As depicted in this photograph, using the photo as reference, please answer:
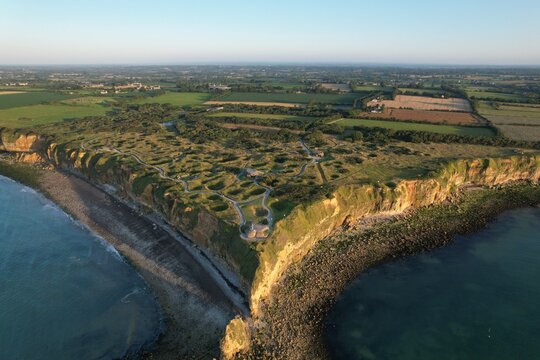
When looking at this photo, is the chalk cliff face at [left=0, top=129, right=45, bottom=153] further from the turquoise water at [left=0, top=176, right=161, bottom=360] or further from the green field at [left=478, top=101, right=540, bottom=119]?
the green field at [left=478, top=101, right=540, bottom=119]

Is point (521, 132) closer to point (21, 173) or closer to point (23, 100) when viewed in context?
point (21, 173)

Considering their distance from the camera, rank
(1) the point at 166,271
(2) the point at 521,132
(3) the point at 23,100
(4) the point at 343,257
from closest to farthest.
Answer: (1) the point at 166,271 → (4) the point at 343,257 → (2) the point at 521,132 → (3) the point at 23,100

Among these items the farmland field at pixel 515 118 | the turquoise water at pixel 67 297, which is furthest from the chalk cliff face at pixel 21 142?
the farmland field at pixel 515 118

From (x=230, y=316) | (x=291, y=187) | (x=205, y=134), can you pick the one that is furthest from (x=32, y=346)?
(x=205, y=134)

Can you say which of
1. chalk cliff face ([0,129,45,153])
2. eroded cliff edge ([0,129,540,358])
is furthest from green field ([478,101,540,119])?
chalk cliff face ([0,129,45,153])

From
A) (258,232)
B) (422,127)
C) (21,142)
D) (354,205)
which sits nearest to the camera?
(258,232)

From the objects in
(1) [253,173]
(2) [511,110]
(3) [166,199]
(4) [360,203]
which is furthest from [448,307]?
(2) [511,110]
